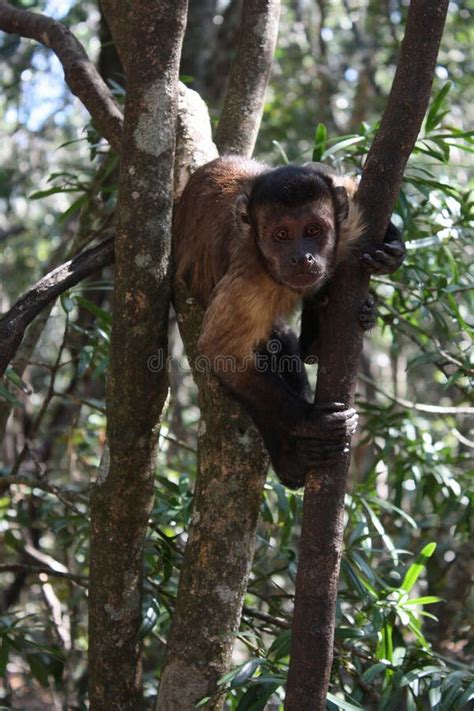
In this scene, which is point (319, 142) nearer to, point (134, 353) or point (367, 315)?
point (367, 315)

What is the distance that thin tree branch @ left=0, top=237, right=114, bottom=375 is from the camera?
123 inches

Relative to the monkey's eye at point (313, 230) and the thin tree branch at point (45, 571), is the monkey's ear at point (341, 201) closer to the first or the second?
the monkey's eye at point (313, 230)

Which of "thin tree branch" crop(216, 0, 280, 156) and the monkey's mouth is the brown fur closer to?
the monkey's mouth

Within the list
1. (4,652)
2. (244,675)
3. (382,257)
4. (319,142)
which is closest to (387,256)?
(382,257)

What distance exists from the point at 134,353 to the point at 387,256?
1.01m

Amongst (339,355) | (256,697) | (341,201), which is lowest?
(256,697)

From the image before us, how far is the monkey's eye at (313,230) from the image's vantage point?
3.56 m

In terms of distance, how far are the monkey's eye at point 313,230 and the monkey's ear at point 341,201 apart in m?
0.13

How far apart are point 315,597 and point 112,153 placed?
120 inches

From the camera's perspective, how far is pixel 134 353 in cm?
315

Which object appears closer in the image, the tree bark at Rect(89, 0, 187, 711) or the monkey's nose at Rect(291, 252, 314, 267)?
the tree bark at Rect(89, 0, 187, 711)

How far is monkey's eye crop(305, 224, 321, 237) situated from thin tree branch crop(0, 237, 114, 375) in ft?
2.84

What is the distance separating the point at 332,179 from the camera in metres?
3.68

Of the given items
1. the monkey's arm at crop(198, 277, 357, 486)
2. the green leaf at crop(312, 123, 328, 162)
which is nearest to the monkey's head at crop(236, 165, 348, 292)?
the monkey's arm at crop(198, 277, 357, 486)
